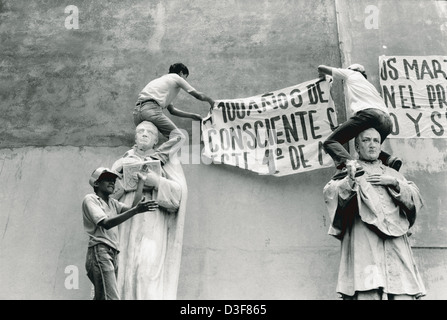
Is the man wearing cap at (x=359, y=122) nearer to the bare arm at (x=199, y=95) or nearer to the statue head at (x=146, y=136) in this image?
the bare arm at (x=199, y=95)

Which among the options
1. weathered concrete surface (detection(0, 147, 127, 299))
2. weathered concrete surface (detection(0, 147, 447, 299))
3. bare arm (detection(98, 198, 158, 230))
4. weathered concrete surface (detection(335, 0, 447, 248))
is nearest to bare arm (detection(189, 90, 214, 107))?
weathered concrete surface (detection(0, 147, 447, 299))

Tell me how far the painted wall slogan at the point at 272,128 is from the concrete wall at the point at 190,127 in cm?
22

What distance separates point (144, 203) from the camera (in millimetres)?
8719

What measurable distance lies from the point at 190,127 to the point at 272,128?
103 cm

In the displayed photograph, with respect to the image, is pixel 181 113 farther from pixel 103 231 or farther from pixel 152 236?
pixel 103 231

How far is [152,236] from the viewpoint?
9.64 meters

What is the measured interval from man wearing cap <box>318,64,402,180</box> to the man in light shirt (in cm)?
170

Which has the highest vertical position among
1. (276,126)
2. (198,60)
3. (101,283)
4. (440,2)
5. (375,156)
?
(440,2)

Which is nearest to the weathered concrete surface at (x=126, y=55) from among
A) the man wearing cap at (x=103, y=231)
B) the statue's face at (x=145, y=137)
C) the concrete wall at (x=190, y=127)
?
the concrete wall at (x=190, y=127)

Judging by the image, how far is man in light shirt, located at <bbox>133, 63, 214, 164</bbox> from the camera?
10.4m

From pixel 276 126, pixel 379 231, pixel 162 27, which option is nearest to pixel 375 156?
pixel 379 231

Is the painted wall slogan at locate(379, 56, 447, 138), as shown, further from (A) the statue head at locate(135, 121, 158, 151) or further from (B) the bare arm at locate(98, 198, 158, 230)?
(B) the bare arm at locate(98, 198, 158, 230)

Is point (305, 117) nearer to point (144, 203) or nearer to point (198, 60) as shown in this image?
point (198, 60)

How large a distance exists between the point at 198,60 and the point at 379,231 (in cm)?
379
